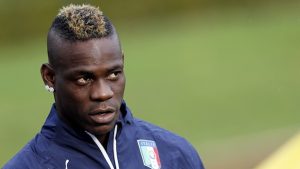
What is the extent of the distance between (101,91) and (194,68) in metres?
4.76

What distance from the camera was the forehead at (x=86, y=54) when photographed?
258 centimetres

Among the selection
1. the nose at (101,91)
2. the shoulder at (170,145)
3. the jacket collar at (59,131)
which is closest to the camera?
the nose at (101,91)

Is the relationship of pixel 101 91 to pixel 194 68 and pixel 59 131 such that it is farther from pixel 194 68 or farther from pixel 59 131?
pixel 194 68

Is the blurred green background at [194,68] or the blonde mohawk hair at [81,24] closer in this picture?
the blonde mohawk hair at [81,24]

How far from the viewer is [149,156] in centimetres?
279

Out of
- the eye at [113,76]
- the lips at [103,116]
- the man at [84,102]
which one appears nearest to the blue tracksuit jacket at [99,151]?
the man at [84,102]

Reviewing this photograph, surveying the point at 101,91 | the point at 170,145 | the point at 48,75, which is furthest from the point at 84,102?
the point at 170,145

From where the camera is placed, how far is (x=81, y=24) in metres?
2.61

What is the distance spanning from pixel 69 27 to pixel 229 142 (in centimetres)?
407

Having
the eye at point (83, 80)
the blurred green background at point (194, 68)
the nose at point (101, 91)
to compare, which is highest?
the eye at point (83, 80)

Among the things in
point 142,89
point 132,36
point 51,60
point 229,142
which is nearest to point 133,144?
point 51,60

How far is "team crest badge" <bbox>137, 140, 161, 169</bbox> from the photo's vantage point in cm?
278

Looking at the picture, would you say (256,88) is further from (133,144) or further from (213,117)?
(133,144)

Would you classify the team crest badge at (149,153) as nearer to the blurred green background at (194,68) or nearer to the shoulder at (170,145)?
the shoulder at (170,145)
